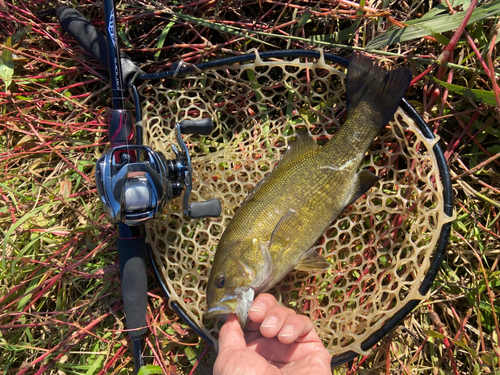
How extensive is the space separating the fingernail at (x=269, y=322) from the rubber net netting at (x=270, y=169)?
24.2 inches

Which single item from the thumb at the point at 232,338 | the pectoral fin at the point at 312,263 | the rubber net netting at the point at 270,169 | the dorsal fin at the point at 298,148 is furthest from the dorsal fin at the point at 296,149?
the thumb at the point at 232,338

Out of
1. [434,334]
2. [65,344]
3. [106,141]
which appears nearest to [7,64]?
[106,141]

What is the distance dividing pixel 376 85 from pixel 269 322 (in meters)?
1.32

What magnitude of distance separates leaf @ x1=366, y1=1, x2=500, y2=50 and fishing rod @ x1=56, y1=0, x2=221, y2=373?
1153mm

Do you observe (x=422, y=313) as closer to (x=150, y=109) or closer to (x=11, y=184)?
(x=150, y=109)

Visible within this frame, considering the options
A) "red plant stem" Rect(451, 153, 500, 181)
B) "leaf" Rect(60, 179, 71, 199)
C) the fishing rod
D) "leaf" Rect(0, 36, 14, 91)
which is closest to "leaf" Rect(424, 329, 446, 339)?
"red plant stem" Rect(451, 153, 500, 181)

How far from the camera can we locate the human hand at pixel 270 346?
58.6 inches

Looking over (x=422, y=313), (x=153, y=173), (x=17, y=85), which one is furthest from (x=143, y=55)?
(x=422, y=313)

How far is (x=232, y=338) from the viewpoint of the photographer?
1.58 metres

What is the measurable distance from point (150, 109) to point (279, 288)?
1433 millimetres

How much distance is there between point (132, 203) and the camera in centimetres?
165

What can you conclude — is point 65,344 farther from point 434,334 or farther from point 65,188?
point 434,334

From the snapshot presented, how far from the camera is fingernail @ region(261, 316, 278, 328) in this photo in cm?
152

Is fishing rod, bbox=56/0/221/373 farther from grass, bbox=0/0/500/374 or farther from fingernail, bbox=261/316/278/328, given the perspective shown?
fingernail, bbox=261/316/278/328
